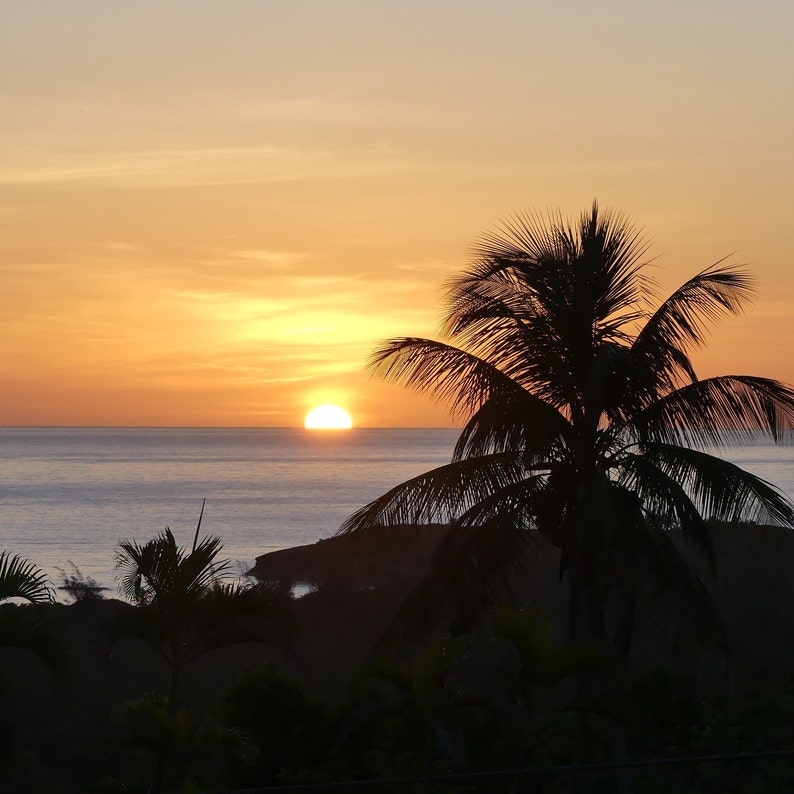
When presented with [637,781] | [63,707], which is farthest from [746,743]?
[63,707]

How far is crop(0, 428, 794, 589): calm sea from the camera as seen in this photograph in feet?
228

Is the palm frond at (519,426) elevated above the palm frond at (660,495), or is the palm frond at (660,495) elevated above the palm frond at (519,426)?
the palm frond at (519,426)

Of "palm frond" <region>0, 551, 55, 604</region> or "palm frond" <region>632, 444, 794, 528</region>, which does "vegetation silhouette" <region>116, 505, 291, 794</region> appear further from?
"palm frond" <region>632, 444, 794, 528</region>

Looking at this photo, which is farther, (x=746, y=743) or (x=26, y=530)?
(x=26, y=530)

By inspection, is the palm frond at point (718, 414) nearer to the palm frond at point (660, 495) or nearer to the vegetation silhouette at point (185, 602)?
the palm frond at point (660, 495)

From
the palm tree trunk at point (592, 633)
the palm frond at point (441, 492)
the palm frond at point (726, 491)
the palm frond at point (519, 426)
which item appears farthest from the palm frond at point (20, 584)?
the palm frond at point (726, 491)

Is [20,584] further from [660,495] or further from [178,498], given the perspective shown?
[178,498]

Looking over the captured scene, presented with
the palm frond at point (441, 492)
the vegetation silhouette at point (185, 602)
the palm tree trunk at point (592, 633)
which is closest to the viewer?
the palm tree trunk at point (592, 633)

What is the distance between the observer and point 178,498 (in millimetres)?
105812

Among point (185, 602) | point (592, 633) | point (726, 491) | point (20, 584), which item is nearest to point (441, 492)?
point (592, 633)

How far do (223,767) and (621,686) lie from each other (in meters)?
7.12

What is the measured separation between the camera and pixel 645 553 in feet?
41.1

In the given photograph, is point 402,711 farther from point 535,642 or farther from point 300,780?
point 535,642

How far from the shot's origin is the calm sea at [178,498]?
69.6 metres
